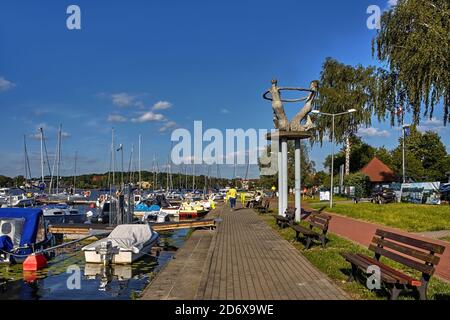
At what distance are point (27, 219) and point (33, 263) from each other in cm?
341

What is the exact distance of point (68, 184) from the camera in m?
99.6

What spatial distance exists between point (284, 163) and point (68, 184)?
3348 inches

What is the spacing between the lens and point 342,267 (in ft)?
33.4

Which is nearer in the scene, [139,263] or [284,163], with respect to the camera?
[139,263]

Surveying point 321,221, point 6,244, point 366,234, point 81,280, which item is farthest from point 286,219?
point 6,244

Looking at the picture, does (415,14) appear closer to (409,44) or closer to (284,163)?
(409,44)

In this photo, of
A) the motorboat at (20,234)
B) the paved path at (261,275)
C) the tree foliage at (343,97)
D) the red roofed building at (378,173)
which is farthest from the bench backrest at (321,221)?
the red roofed building at (378,173)

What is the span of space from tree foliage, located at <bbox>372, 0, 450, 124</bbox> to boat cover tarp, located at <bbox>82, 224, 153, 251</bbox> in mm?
16204

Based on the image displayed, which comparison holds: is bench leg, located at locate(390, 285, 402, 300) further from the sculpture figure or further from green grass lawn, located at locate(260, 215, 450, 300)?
the sculpture figure

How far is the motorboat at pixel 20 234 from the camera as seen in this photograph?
15648 mm

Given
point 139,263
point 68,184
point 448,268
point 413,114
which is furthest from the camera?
point 68,184

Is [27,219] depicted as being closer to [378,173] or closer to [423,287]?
[423,287]

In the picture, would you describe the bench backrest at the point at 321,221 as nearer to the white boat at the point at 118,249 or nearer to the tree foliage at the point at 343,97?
the white boat at the point at 118,249
